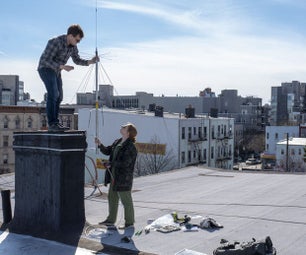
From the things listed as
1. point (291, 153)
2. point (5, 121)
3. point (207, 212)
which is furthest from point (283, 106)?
point (207, 212)

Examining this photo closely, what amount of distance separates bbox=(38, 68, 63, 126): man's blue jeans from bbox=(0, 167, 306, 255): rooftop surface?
176 cm

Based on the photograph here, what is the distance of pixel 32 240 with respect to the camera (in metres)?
7.18

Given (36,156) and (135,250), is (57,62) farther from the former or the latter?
(135,250)

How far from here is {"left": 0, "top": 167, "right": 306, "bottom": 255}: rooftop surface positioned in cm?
657

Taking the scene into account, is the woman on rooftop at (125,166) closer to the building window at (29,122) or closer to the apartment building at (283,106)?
the building window at (29,122)

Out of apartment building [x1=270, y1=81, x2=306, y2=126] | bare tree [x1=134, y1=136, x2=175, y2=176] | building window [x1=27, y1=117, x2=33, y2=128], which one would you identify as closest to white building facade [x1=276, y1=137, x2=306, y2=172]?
bare tree [x1=134, y1=136, x2=175, y2=176]

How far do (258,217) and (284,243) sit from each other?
5.04 feet

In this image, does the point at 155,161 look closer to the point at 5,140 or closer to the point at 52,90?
the point at 5,140

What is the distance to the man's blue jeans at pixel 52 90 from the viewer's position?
7629 mm

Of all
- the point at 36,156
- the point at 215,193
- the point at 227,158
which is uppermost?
the point at 36,156

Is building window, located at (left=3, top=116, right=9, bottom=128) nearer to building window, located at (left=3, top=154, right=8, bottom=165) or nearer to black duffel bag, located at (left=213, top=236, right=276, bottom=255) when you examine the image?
building window, located at (left=3, top=154, right=8, bottom=165)

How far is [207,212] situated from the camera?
339 inches

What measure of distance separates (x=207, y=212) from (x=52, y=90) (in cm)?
328

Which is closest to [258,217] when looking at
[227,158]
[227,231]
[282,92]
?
[227,231]
